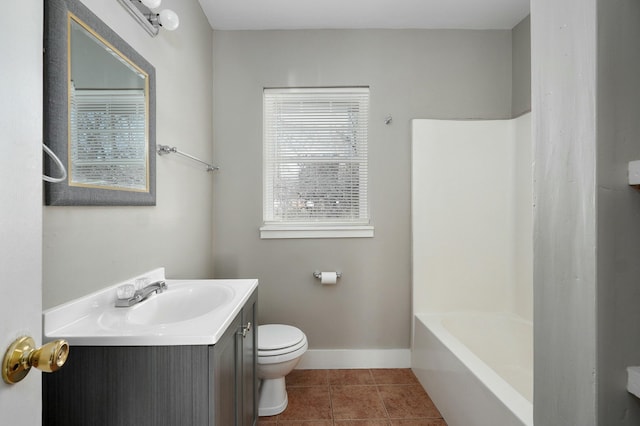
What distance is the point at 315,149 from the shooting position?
2.47 meters

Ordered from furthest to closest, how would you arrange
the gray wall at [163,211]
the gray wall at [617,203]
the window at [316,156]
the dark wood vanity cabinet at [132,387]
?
1. the window at [316,156]
2. the gray wall at [163,211]
3. the dark wood vanity cabinet at [132,387]
4. the gray wall at [617,203]

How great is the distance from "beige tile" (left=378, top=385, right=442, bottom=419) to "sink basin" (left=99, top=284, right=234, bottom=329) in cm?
127

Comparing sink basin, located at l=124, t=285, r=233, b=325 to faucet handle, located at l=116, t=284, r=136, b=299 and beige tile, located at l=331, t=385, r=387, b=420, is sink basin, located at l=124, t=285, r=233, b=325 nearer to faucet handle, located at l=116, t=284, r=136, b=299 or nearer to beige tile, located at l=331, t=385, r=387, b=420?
faucet handle, located at l=116, t=284, r=136, b=299

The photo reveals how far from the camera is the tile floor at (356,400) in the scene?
1.85 metres

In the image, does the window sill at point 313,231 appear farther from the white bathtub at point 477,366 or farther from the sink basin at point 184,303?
the sink basin at point 184,303

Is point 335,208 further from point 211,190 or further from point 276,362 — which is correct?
point 276,362

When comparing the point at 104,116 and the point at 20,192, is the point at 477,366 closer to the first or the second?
the point at 20,192

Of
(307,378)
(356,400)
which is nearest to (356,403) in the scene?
(356,400)

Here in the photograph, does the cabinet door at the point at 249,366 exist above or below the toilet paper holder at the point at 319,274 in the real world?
below

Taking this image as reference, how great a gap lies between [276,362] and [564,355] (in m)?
1.52

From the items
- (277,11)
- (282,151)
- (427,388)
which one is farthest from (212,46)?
(427,388)

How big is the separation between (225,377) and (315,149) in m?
1.76

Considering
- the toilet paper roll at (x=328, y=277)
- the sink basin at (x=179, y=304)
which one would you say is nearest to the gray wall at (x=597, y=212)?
the sink basin at (x=179, y=304)

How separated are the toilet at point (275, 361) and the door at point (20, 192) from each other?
133 centimetres
